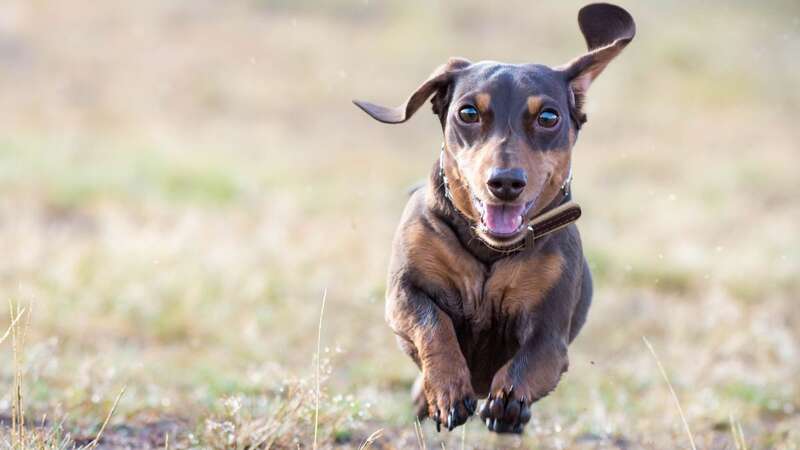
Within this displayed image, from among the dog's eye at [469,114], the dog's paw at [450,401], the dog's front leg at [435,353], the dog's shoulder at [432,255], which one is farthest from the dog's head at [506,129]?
the dog's paw at [450,401]

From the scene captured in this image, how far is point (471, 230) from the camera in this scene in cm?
389

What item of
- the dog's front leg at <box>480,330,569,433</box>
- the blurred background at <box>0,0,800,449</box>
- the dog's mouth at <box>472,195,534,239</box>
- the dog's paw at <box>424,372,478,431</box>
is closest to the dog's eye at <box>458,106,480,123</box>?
the dog's mouth at <box>472,195,534,239</box>

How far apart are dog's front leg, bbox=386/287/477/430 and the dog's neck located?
0.76ft

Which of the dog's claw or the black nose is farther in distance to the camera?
the dog's claw

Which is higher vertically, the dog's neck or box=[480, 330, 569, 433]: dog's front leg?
the dog's neck

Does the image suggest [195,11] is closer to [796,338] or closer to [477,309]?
[796,338]

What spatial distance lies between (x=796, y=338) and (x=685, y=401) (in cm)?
272

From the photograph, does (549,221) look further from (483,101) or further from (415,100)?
(415,100)

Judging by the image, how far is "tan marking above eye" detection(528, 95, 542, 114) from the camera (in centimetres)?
377

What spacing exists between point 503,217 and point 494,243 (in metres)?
0.08

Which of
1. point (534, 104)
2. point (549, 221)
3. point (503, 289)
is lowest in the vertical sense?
point (503, 289)

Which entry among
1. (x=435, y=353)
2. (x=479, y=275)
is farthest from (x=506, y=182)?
Answer: (x=435, y=353)

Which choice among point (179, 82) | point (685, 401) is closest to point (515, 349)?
point (685, 401)

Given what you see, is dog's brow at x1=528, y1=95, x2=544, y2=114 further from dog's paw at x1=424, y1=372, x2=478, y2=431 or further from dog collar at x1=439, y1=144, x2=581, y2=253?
dog's paw at x1=424, y1=372, x2=478, y2=431
